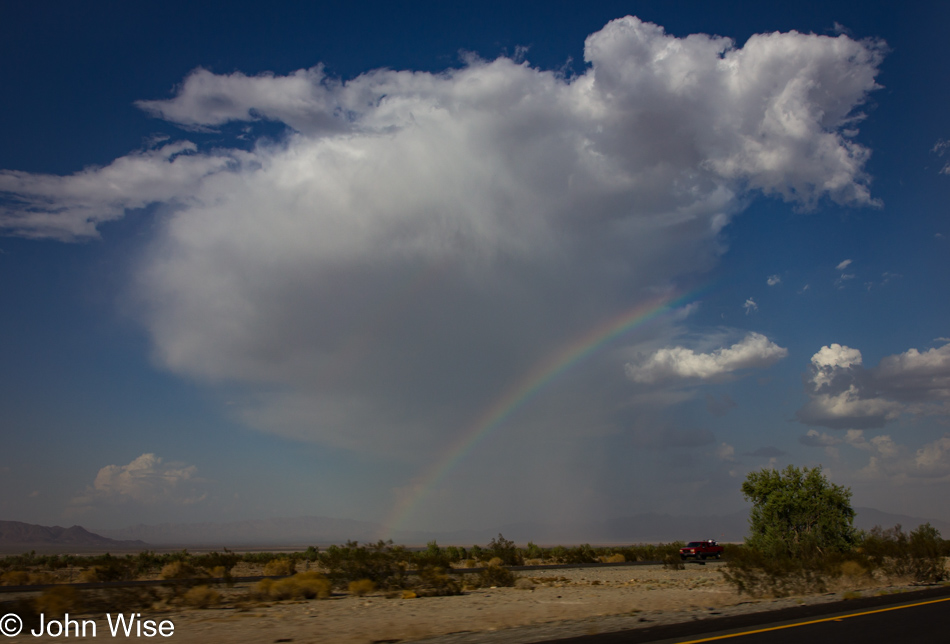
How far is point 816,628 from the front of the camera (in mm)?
13977

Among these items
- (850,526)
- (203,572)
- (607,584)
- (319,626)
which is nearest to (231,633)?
(319,626)

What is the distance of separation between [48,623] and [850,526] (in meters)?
36.4

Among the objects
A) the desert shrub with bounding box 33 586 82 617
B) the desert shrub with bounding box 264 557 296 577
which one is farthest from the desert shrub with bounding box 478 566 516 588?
the desert shrub with bounding box 33 586 82 617

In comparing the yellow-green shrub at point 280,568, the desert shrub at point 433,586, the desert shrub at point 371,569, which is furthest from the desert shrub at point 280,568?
the desert shrub at point 433,586

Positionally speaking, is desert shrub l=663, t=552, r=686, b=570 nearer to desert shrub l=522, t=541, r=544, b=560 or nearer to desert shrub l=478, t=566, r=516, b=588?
desert shrub l=522, t=541, r=544, b=560

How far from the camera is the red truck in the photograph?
2200 inches

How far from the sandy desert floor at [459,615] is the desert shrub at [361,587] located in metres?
0.80

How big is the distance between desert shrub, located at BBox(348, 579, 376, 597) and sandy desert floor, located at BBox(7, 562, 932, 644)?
2.62ft

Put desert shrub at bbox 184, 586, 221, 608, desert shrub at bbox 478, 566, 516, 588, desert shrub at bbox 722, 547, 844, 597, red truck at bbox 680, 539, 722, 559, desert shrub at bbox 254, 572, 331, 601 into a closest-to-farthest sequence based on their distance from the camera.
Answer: desert shrub at bbox 184, 586, 221, 608 < desert shrub at bbox 254, 572, 331, 601 < desert shrub at bbox 722, 547, 844, 597 < desert shrub at bbox 478, 566, 516, 588 < red truck at bbox 680, 539, 722, 559

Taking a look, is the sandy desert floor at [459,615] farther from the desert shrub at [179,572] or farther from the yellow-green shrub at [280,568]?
the yellow-green shrub at [280,568]

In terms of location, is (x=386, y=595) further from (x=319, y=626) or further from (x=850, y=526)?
(x=850, y=526)

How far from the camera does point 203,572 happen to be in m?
37.7

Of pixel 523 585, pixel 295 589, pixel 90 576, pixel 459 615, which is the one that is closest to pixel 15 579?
pixel 90 576

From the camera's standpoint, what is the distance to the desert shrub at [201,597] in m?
20.7
